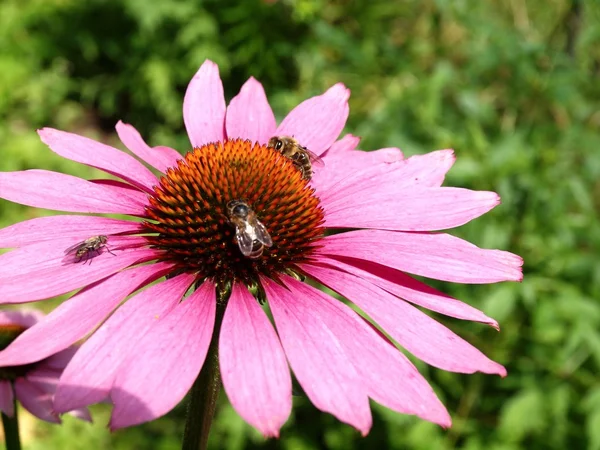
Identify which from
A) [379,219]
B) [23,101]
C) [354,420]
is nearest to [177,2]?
[23,101]

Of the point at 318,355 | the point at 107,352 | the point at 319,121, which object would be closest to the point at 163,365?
the point at 107,352

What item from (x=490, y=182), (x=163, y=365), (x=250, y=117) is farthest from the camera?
(x=490, y=182)

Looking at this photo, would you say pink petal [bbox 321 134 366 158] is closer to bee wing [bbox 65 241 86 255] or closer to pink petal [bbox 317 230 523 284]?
pink petal [bbox 317 230 523 284]

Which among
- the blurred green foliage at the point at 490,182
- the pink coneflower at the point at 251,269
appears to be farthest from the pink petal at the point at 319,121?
the blurred green foliage at the point at 490,182

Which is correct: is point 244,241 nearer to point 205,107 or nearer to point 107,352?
point 107,352

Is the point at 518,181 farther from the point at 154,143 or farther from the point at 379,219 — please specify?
the point at 154,143

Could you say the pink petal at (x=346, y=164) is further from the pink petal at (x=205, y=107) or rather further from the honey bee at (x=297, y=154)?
the pink petal at (x=205, y=107)
